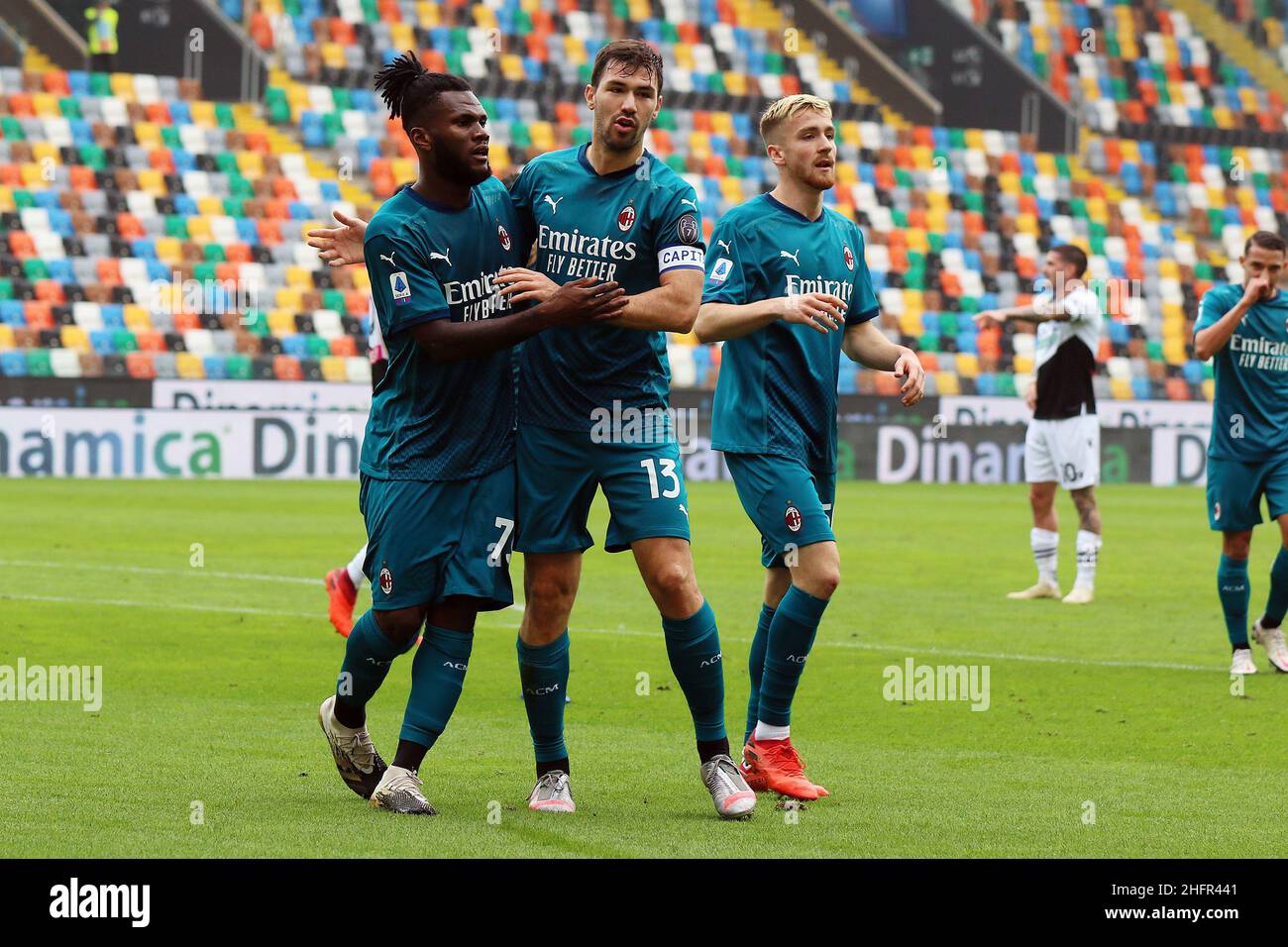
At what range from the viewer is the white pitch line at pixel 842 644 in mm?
9453

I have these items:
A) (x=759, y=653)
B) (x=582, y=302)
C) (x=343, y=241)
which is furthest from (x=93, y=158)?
(x=582, y=302)

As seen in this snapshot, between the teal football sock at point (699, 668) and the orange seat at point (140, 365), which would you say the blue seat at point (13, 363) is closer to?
the orange seat at point (140, 365)

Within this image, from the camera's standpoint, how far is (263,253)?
27672 millimetres

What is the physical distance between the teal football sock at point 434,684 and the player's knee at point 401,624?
0.07 meters

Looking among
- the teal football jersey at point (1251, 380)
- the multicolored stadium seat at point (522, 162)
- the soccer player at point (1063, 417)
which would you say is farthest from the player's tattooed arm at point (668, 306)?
the multicolored stadium seat at point (522, 162)

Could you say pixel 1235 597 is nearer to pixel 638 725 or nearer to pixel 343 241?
pixel 638 725

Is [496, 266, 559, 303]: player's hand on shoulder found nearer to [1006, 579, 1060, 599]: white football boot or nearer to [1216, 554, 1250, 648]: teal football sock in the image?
[1216, 554, 1250, 648]: teal football sock

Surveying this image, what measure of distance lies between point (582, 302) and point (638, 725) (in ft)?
8.17

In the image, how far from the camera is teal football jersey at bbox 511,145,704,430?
5.64 metres

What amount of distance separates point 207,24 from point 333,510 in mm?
12859

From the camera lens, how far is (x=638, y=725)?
7348 mm

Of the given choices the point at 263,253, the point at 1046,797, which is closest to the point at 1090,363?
the point at 1046,797

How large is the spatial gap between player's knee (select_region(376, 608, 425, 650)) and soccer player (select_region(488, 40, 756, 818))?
0.37 m
